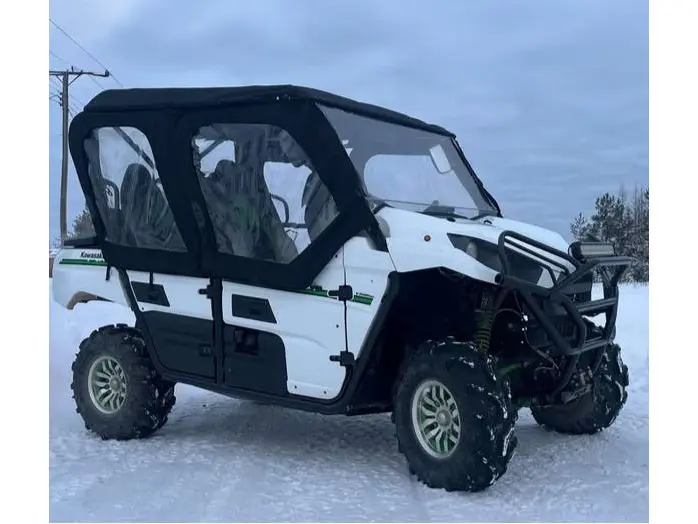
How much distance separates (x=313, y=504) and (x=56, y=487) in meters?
1.59

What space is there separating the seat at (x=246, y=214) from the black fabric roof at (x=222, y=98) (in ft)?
1.54

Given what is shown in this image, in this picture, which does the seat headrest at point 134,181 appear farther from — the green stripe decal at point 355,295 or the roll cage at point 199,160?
the green stripe decal at point 355,295

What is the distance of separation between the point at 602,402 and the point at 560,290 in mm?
1657

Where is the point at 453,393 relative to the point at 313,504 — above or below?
above

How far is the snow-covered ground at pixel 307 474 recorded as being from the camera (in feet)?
13.7

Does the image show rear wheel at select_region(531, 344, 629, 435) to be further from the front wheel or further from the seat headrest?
the seat headrest

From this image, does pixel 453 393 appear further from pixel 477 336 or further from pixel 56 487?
pixel 56 487

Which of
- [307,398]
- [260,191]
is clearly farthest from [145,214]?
[307,398]

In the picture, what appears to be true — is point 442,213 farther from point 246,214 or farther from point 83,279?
point 83,279

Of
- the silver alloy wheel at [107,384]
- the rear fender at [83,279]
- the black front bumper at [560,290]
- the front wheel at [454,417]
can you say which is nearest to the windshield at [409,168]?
the black front bumper at [560,290]

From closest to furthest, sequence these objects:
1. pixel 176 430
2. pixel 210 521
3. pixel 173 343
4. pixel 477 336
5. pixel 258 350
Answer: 1. pixel 210 521
2. pixel 477 336
3. pixel 258 350
4. pixel 173 343
5. pixel 176 430

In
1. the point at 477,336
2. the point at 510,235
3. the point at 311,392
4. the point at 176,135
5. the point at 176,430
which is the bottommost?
the point at 176,430

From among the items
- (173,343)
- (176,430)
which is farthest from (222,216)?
(176,430)

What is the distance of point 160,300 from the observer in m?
5.80
